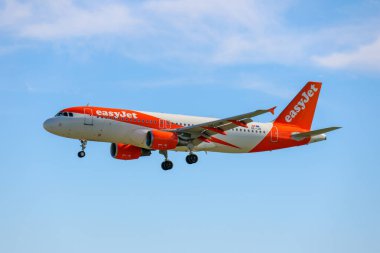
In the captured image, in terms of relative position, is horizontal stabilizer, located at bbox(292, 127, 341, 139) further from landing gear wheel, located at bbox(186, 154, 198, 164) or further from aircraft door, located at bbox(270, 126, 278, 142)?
landing gear wheel, located at bbox(186, 154, 198, 164)

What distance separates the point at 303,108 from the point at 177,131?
1335 cm

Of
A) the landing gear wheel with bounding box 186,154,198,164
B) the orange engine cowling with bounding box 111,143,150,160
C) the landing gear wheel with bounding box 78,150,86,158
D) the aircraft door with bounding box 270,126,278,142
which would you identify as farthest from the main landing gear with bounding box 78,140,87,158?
the aircraft door with bounding box 270,126,278,142

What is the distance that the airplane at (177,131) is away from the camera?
202 feet

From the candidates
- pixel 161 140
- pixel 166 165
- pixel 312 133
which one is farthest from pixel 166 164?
pixel 312 133

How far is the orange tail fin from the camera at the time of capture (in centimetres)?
7012

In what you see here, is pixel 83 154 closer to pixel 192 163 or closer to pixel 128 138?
pixel 128 138

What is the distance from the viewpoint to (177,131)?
63094 millimetres

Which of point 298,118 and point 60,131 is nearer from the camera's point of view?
point 60,131

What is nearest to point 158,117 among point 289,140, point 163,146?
point 163,146

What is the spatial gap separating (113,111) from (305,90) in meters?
18.4

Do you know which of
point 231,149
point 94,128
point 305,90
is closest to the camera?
point 94,128

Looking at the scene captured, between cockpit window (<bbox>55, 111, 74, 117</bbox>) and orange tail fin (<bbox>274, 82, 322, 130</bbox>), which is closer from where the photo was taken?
cockpit window (<bbox>55, 111, 74, 117</bbox>)

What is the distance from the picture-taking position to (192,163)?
65000mm

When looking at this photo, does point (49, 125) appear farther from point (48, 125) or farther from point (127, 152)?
point (127, 152)
